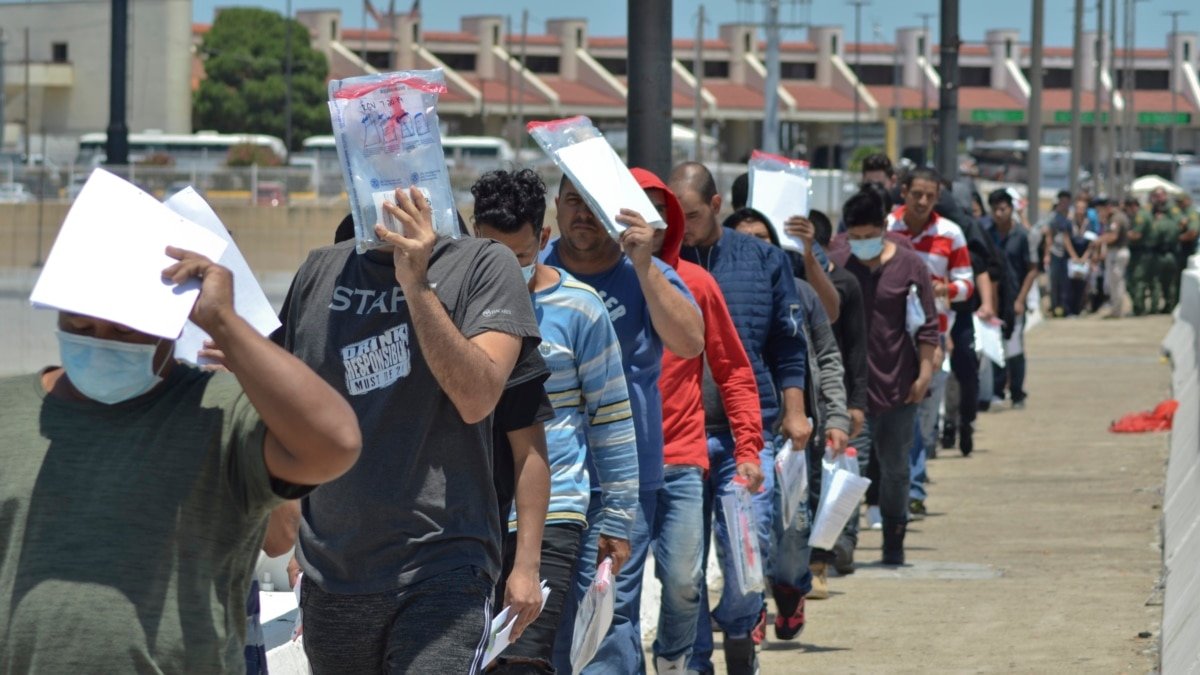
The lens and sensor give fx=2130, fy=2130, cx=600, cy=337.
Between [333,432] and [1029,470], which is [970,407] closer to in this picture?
[1029,470]

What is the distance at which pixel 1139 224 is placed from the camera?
3338 centimetres

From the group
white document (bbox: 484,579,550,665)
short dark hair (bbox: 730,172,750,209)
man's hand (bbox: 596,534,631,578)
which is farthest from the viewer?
short dark hair (bbox: 730,172,750,209)

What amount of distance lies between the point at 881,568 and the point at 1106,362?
15077mm

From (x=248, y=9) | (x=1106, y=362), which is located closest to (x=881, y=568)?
(x=1106, y=362)

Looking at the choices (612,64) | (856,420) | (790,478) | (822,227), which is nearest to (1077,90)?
(822,227)

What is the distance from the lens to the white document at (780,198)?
892cm

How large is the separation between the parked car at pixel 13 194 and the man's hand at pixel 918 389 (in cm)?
3542

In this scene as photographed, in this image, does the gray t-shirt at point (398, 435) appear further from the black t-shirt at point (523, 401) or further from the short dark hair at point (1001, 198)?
the short dark hair at point (1001, 198)

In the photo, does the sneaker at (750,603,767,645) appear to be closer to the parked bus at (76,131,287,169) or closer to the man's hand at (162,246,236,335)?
the man's hand at (162,246,236,335)

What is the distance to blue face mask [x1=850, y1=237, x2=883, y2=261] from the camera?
10586 millimetres

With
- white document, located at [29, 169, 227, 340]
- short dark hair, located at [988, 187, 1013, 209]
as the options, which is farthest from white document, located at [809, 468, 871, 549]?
short dark hair, located at [988, 187, 1013, 209]

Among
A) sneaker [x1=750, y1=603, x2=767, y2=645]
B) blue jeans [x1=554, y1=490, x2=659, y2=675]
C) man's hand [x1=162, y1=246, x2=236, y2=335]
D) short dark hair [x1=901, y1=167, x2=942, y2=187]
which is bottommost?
sneaker [x1=750, y1=603, x2=767, y2=645]

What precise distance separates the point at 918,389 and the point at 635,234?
4838 mm

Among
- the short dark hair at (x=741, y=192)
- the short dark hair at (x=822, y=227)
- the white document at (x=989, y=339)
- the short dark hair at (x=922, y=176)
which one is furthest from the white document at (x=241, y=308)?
the white document at (x=989, y=339)
